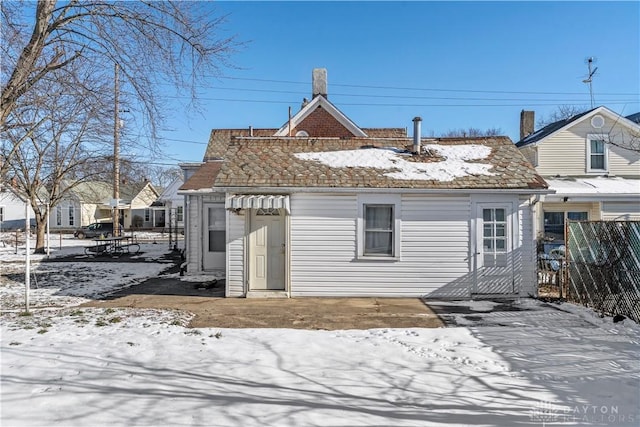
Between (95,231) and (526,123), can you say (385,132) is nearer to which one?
(526,123)

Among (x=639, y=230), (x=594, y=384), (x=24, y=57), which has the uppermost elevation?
(x=24, y=57)

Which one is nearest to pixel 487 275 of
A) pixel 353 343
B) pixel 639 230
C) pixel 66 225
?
pixel 639 230

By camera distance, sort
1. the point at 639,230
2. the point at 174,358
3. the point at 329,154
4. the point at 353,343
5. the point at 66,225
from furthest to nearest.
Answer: the point at 66,225 → the point at 329,154 → the point at 639,230 → the point at 353,343 → the point at 174,358

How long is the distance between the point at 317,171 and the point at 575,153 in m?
15.8

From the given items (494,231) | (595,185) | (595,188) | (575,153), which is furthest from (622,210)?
(494,231)

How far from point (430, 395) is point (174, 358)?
3.53 meters

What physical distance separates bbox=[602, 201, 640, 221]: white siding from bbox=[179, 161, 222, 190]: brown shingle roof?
17.0m

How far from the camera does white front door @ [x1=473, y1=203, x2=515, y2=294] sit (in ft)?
34.0

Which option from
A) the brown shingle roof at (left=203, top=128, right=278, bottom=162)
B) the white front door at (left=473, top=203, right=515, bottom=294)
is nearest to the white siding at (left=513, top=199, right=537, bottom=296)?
the white front door at (left=473, top=203, right=515, bottom=294)

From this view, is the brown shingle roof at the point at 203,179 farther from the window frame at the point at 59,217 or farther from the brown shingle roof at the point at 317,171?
the window frame at the point at 59,217

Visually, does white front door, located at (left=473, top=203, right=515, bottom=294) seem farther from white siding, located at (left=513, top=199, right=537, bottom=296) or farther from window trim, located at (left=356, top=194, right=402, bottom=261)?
window trim, located at (left=356, top=194, right=402, bottom=261)

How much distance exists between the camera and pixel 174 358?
5.85m

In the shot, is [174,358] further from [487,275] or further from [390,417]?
[487,275]

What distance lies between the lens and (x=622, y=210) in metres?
18.3
